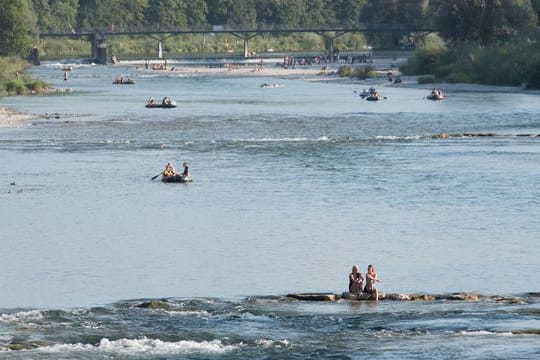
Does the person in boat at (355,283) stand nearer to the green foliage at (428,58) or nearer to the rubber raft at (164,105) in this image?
the rubber raft at (164,105)

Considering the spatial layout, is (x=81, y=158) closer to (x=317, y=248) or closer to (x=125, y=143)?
(x=125, y=143)

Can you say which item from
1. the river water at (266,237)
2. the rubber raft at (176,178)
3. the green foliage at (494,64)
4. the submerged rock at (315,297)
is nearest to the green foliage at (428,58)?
the green foliage at (494,64)

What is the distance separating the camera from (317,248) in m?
52.5

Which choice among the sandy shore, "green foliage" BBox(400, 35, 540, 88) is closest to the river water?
the sandy shore

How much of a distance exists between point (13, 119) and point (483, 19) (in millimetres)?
71458

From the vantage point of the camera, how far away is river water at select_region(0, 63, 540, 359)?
38125mm

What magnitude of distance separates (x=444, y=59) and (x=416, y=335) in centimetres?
13348

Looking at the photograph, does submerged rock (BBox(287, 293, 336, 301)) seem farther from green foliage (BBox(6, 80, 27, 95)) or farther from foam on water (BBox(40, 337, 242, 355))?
green foliage (BBox(6, 80, 27, 95))

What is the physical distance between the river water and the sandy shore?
1.58 m

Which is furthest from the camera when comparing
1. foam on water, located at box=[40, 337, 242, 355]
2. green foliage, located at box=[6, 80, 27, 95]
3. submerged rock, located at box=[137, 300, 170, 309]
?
green foliage, located at box=[6, 80, 27, 95]

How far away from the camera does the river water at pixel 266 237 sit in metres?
38.1

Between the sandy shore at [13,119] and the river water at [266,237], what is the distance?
1.58 meters

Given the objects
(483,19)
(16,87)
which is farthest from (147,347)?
(483,19)

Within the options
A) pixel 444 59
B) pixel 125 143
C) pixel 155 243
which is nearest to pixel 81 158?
pixel 125 143
